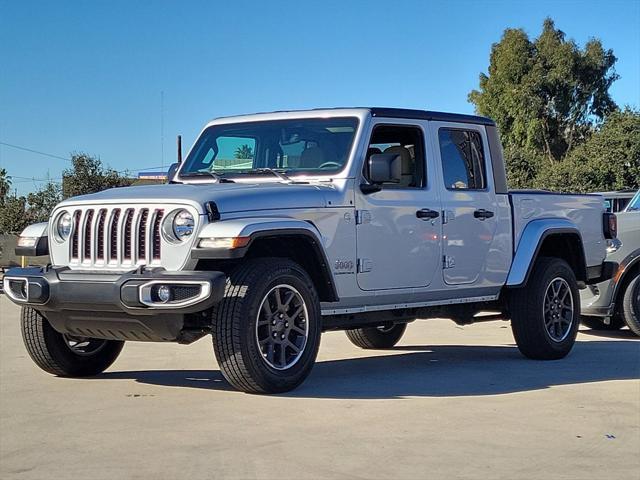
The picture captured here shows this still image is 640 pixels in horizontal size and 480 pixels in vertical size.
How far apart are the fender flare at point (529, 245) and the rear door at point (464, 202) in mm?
381

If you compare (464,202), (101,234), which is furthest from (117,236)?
(464,202)

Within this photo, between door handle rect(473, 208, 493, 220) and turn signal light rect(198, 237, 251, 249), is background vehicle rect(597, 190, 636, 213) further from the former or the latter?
turn signal light rect(198, 237, 251, 249)

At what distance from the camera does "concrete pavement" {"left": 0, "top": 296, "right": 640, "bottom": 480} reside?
4.65 meters

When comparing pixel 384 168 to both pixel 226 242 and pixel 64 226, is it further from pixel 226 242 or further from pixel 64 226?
pixel 64 226

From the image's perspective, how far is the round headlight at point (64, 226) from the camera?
267 inches

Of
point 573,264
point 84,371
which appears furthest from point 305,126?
point 573,264

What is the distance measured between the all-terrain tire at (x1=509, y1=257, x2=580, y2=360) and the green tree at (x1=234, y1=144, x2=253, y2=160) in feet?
9.07

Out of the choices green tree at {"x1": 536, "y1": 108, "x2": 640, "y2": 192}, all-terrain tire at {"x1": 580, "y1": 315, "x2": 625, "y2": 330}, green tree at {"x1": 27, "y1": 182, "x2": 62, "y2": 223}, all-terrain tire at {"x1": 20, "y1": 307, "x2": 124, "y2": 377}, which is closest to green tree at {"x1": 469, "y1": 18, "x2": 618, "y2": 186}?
green tree at {"x1": 536, "y1": 108, "x2": 640, "y2": 192}

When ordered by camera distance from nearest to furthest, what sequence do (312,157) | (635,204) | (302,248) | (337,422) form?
(337,422), (302,248), (312,157), (635,204)

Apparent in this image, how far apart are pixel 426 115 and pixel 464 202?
0.80m

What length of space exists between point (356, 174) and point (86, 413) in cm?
262

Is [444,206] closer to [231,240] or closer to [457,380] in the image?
[457,380]

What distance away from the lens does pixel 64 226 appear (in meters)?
6.81

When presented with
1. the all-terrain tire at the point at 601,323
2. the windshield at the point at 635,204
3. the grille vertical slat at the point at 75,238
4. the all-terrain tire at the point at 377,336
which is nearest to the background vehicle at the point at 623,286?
the windshield at the point at 635,204
